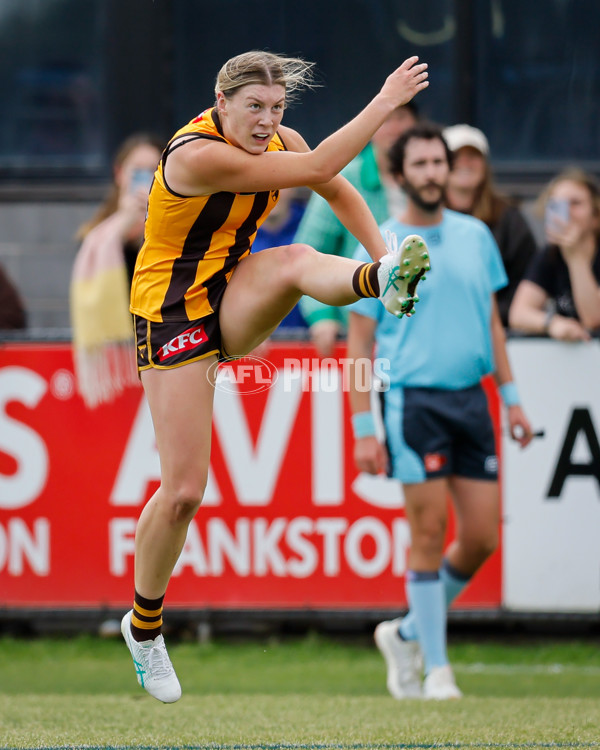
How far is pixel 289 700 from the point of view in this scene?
5949 mm

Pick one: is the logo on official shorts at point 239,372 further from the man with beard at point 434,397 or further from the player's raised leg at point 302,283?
the man with beard at point 434,397

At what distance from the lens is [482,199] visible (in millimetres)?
7316

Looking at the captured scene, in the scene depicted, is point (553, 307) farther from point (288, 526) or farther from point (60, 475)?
point (60, 475)

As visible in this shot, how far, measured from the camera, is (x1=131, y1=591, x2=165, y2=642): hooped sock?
4879 millimetres

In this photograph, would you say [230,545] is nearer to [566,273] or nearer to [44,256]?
Answer: [566,273]

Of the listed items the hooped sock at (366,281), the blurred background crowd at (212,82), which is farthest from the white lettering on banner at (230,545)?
the hooped sock at (366,281)

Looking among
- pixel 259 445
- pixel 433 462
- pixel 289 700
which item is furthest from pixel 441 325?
pixel 289 700

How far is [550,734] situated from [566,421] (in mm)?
2370

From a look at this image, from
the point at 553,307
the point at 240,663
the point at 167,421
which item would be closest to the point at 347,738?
the point at 167,421

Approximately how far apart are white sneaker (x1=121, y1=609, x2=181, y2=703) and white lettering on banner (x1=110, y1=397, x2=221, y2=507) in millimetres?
2089

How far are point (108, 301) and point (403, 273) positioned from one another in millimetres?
3258

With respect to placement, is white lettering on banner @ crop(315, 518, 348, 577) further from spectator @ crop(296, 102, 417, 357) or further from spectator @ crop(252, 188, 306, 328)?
spectator @ crop(252, 188, 306, 328)

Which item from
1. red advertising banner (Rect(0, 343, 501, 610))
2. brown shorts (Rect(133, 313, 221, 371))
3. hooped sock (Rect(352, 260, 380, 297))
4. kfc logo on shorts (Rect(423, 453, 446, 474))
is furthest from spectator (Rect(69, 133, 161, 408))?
hooped sock (Rect(352, 260, 380, 297))

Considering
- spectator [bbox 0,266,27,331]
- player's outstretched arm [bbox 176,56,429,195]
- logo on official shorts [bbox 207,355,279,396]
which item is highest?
player's outstretched arm [bbox 176,56,429,195]
